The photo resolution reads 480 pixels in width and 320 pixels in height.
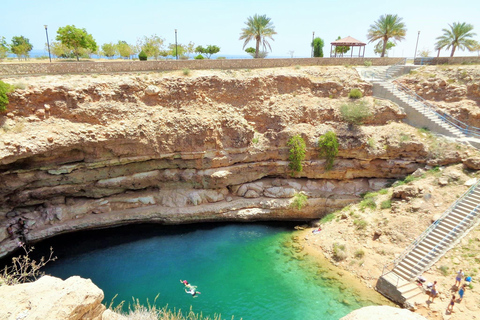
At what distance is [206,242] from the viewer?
20406mm

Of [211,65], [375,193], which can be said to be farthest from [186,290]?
[211,65]

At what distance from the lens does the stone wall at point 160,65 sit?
22386mm

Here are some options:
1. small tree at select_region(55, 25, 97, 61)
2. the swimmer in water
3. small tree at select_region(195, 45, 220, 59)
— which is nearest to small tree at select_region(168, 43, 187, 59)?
small tree at select_region(195, 45, 220, 59)

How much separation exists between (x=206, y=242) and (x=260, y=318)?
725 cm

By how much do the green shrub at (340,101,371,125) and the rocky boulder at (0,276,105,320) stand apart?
21.5m

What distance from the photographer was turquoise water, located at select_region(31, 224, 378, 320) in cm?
1509

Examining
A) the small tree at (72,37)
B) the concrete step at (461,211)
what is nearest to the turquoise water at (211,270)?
the concrete step at (461,211)

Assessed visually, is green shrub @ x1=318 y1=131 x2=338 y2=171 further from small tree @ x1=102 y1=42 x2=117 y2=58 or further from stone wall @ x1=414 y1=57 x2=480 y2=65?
small tree @ x1=102 y1=42 x2=117 y2=58

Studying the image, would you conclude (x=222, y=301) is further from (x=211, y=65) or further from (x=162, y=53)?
(x=162, y=53)

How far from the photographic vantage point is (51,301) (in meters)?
6.93

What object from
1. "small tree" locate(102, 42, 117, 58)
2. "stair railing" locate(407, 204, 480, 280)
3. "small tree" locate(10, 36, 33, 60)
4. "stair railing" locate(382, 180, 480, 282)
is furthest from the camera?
"small tree" locate(102, 42, 117, 58)

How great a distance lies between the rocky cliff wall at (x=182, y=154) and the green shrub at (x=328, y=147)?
1.82 ft

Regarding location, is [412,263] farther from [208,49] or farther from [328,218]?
[208,49]

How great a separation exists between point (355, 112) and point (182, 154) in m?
14.3
